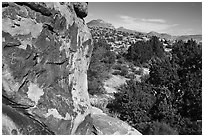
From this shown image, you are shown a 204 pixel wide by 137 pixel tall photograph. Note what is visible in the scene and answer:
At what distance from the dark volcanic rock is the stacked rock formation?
0.02 metres

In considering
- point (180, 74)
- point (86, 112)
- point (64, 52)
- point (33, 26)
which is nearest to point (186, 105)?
point (180, 74)

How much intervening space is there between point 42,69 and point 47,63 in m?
0.14

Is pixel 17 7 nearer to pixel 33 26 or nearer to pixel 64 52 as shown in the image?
pixel 33 26

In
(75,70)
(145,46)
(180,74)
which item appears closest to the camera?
(75,70)

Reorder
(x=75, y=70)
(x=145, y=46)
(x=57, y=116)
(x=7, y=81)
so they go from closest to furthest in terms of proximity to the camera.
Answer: (x=7, y=81) → (x=57, y=116) → (x=75, y=70) → (x=145, y=46)

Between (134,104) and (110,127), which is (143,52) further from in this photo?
(110,127)

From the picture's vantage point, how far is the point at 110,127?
19.7ft

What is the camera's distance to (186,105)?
7.73 meters

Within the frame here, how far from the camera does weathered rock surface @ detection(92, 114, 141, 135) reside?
226 inches

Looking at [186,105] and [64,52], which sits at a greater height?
[64,52]

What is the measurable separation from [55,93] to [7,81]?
3.10 feet

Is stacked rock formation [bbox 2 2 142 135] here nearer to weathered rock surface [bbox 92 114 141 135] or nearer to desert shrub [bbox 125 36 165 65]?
weathered rock surface [bbox 92 114 141 135]

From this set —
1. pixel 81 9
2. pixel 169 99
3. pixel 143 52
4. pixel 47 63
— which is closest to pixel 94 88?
pixel 169 99

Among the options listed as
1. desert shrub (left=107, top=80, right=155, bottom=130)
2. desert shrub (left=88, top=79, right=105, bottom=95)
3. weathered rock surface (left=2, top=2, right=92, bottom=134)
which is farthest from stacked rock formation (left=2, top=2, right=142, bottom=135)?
desert shrub (left=88, top=79, right=105, bottom=95)
